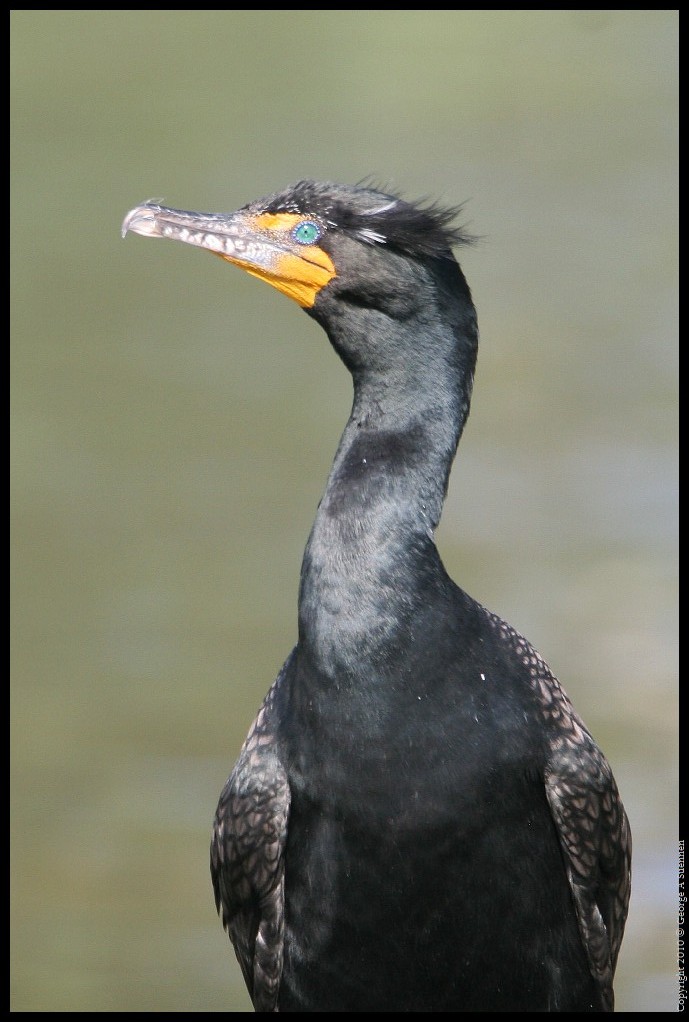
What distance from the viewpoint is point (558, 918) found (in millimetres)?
4852

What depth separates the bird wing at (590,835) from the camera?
4797 mm

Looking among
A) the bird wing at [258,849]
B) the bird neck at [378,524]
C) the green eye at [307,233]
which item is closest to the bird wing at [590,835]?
the bird neck at [378,524]

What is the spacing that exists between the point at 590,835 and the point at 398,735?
0.67m

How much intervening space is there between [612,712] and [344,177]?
176 inches

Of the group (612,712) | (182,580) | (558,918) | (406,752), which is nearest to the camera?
(406,752)

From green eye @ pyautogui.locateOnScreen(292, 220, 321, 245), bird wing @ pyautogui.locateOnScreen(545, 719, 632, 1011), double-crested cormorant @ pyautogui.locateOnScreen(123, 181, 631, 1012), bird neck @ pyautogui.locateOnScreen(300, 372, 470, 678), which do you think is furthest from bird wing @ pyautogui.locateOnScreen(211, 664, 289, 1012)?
green eye @ pyautogui.locateOnScreen(292, 220, 321, 245)

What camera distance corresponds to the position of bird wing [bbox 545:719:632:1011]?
480 cm

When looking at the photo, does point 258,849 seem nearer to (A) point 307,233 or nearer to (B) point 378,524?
(B) point 378,524

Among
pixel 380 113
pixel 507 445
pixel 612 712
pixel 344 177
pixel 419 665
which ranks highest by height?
pixel 380 113

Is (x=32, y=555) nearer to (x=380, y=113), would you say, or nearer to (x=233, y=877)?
(x=380, y=113)

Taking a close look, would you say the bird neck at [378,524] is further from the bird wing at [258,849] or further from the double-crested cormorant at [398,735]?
the bird wing at [258,849]

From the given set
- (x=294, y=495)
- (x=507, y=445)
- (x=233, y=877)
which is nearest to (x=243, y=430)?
(x=294, y=495)

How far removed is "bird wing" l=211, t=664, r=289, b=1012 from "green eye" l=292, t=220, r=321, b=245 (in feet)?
3.67

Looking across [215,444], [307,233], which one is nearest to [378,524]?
[307,233]
